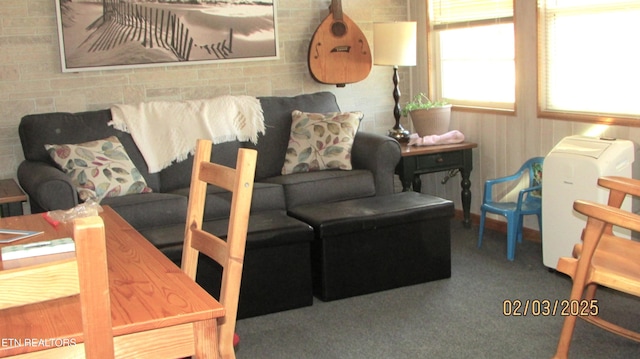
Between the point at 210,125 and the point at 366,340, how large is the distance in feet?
Answer: 6.17

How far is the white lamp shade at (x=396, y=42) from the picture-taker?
14.9 feet

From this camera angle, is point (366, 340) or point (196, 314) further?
point (366, 340)

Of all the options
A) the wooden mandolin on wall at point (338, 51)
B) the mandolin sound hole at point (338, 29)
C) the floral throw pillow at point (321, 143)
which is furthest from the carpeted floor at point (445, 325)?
the mandolin sound hole at point (338, 29)

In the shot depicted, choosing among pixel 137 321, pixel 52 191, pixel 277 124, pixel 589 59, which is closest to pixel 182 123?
pixel 277 124

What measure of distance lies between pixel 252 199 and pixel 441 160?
1319mm

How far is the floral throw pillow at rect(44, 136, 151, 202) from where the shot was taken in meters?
3.71

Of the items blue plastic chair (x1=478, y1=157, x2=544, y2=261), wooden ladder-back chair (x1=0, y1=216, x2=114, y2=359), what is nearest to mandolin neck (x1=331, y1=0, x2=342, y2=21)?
blue plastic chair (x1=478, y1=157, x2=544, y2=261)

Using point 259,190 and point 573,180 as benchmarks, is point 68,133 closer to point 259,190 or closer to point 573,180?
point 259,190

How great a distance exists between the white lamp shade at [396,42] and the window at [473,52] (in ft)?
1.28

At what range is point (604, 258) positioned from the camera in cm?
250

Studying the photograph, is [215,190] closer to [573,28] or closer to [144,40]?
[144,40]

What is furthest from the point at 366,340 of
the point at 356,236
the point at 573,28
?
the point at 573,28

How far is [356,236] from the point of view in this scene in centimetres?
341

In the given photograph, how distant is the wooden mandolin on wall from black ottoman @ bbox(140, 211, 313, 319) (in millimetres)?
1761
